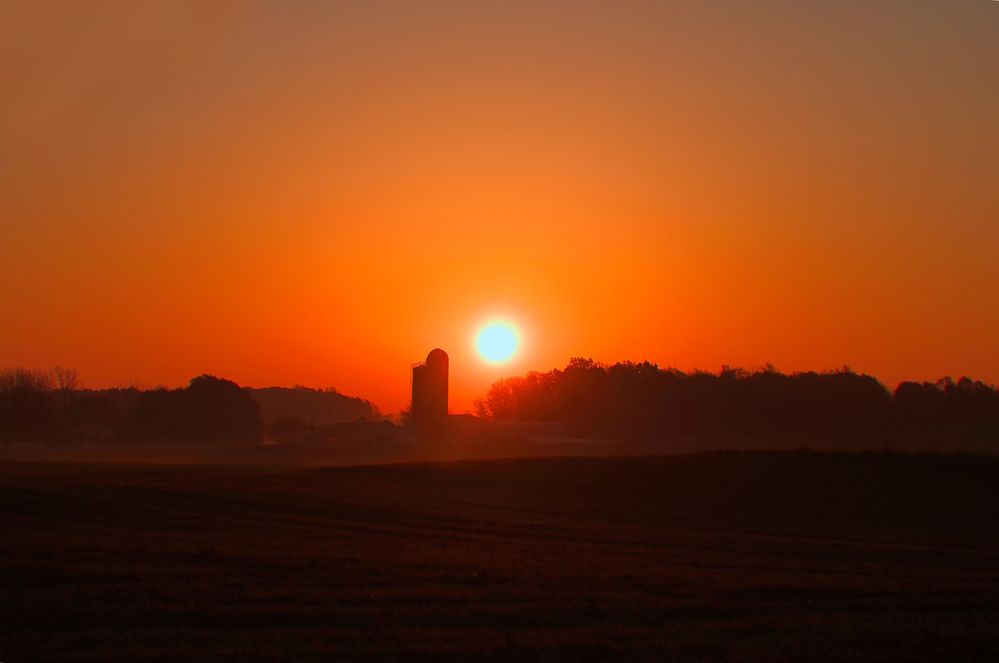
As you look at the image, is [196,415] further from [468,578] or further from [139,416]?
[468,578]

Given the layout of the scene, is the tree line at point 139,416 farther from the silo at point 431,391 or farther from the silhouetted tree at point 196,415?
the silo at point 431,391

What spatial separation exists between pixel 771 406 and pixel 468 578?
8843 centimetres

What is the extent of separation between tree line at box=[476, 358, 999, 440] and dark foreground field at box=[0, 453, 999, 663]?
62.4 m

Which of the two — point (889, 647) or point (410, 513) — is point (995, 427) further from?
point (889, 647)

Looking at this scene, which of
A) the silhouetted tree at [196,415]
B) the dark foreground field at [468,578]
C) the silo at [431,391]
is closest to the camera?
the dark foreground field at [468,578]

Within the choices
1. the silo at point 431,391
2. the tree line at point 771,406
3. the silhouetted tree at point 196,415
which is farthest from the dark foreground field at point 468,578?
the silhouetted tree at point 196,415

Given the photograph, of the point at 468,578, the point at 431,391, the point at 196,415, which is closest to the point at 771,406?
the point at 431,391

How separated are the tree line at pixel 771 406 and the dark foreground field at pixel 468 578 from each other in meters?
62.4

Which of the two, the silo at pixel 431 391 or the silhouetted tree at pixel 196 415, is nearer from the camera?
the silo at pixel 431 391

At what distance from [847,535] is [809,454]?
26.5 m

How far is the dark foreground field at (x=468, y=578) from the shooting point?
40.6 feet

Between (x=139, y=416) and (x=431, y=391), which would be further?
(x=139, y=416)

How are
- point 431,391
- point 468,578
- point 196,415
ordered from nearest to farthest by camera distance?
point 468,578
point 431,391
point 196,415

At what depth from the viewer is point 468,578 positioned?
17.3 m
